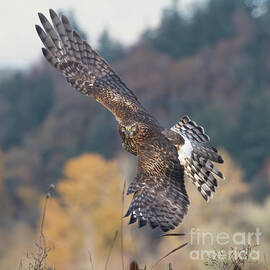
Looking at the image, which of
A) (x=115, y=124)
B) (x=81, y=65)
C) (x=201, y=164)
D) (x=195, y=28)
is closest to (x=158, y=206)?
(x=201, y=164)

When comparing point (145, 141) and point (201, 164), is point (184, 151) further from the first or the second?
point (145, 141)

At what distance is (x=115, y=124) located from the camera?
69.4 m

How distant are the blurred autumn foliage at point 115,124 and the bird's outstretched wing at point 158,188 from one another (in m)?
25.2

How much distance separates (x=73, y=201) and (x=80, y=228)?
4.76 m

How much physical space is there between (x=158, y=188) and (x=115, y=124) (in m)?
61.8

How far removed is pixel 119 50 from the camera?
95875 mm

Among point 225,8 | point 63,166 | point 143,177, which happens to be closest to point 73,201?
point 63,166

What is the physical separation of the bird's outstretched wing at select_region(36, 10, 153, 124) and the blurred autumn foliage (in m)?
23.8

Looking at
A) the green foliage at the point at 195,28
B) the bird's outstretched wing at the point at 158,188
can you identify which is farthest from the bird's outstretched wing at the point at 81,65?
the green foliage at the point at 195,28

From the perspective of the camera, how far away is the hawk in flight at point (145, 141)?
7464 mm

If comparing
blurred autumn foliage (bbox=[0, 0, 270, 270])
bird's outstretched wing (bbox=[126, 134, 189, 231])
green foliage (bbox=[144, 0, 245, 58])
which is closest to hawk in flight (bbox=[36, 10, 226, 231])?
bird's outstretched wing (bbox=[126, 134, 189, 231])

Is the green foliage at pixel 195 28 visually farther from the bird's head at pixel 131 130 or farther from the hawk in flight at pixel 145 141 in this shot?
the bird's head at pixel 131 130

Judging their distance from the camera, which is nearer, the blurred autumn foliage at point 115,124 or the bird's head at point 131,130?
the bird's head at point 131,130

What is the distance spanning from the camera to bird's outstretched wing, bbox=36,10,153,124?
945 centimetres
